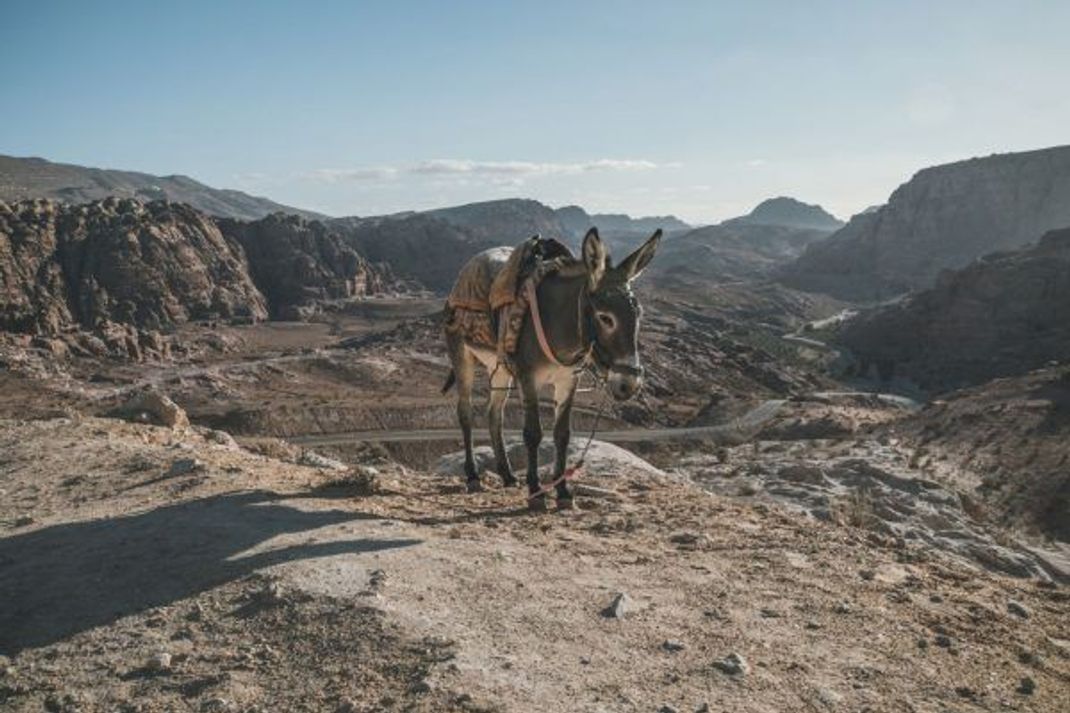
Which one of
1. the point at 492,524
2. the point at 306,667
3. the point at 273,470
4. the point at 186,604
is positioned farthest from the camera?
the point at 273,470

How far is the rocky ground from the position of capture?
5410 mm

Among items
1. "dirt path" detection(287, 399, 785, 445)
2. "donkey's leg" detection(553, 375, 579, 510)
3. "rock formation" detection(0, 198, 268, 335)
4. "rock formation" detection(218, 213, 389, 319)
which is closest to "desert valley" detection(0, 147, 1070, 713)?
"donkey's leg" detection(553, 375, 579, 510)

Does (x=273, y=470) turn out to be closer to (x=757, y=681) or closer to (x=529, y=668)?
(x=529, y=668)

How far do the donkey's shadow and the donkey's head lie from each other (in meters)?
2.84

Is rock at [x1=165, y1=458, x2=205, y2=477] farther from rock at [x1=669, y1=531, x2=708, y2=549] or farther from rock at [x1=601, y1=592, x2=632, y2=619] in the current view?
rock at [x1=601, y1=592, x2=632, y2=619]

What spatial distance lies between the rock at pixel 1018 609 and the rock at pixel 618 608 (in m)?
3.52

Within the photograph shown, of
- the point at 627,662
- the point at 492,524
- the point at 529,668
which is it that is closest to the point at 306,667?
the point at 529,668

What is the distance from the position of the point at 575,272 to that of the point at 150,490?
5893 millimetres

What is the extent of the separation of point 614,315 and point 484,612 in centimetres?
385

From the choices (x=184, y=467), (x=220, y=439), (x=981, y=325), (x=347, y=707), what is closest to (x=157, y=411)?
(x=220, y=439)

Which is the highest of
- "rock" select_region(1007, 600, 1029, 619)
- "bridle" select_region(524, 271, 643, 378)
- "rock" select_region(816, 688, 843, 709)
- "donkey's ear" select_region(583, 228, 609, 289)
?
"donkey's ear" select_region(583, 228, 609, 289)

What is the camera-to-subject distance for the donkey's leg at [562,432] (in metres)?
10.4

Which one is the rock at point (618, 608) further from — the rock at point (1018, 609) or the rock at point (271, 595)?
the rock at point (1018, 609)

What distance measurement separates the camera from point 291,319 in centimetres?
14662
